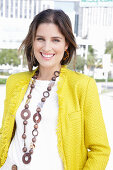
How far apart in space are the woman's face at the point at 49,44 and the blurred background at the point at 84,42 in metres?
0.20

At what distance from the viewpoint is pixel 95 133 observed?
951mm

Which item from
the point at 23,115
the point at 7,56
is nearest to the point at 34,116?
the point at 23,115

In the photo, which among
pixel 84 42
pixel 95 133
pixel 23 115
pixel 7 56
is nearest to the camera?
pixel 95 133

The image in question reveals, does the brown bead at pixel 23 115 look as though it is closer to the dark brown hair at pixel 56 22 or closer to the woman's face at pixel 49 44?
the woman's face at pixel 49 44

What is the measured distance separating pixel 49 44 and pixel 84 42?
43.8 ft

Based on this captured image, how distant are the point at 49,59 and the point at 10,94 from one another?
0.33m

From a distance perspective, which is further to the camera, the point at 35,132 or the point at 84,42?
the point at 84,42

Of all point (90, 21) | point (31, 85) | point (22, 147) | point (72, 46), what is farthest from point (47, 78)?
point (90, 21)

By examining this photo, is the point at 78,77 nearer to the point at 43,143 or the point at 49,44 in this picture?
the point at 49,44

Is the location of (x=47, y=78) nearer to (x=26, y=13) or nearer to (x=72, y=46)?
(x=72, y=46)

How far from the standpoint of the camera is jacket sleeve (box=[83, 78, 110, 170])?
3.11 ft

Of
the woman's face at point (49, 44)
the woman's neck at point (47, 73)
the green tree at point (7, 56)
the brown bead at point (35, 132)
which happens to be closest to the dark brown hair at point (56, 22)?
the woman's face at point (49, 44)

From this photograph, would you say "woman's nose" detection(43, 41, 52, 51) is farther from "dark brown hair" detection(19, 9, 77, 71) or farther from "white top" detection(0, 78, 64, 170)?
"white top" detection(0, 78, 64, 170)

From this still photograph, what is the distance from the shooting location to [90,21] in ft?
246
